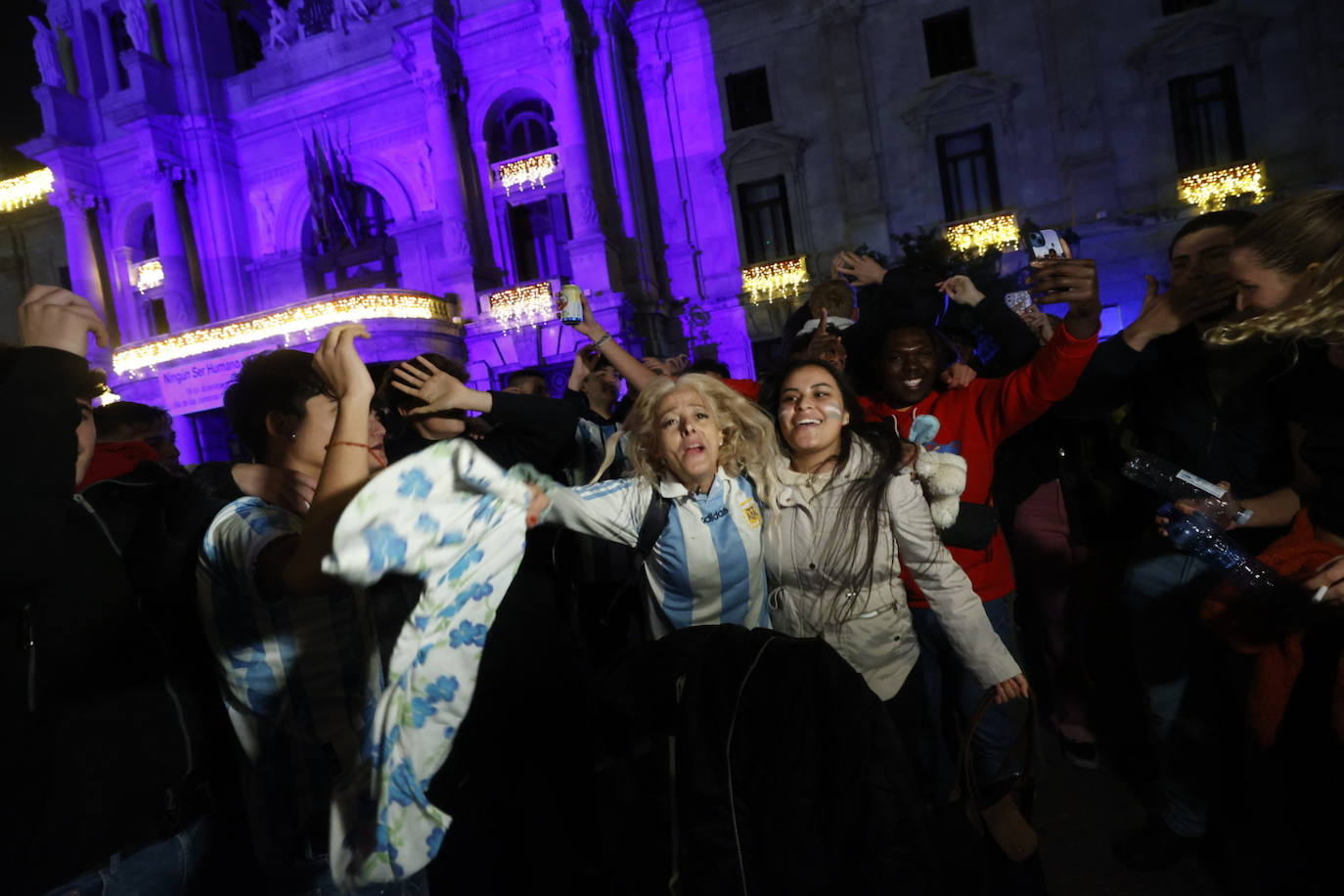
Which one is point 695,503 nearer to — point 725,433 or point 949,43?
point 725,433

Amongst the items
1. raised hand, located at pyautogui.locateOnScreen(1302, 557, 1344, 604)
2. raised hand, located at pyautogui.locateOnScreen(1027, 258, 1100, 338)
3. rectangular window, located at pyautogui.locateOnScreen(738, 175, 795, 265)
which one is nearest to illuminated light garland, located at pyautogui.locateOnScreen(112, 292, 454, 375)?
rectangular window, located at pyautogui.locateOnScreen(738, 175, 795, 265)

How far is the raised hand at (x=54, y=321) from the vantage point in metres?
1.55

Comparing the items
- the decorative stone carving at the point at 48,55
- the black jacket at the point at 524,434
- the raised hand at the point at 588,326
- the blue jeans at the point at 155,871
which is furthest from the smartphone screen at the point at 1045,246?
the decorative stone carving at the point at 48,55

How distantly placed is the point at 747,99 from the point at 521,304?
303 inches

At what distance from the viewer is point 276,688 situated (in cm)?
165

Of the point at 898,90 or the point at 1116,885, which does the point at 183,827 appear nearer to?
the point at 1116,885

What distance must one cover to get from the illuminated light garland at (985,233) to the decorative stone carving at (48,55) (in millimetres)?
26366

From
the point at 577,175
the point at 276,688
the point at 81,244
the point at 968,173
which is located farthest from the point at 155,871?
the point at 81,244

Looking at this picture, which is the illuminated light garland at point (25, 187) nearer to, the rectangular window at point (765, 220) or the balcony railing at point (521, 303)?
the balcony railing at point (521, 303)

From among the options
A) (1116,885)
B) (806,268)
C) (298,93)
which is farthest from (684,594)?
(298,93)

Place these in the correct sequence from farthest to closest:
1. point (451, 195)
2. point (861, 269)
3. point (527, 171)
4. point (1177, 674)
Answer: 1. point (527, 171)
2. point (451, 195)
3. point (861, 269)
4. point (1177, 674)

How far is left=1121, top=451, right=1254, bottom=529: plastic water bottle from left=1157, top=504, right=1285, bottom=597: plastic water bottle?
52mm

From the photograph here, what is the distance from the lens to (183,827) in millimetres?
1672

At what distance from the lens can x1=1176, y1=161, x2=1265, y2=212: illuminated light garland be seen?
13.9 m
